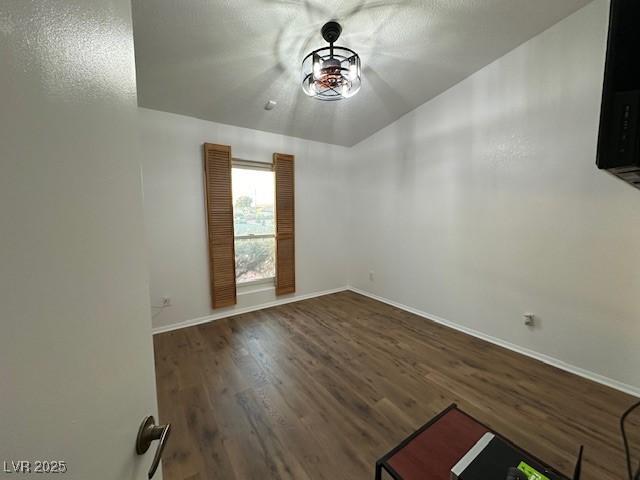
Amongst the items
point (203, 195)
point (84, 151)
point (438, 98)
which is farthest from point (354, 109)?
point (84, 151)

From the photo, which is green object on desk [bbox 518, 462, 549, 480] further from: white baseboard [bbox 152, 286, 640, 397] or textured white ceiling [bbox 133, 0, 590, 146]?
textured white ceiling [bbox 133, 0, 590, 146]

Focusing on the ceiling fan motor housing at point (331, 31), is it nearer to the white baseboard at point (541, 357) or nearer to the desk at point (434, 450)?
the desk at point (434, 450)

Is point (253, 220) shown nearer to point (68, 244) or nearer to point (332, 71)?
point (332, 71)

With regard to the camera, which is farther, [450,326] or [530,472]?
[450,326]

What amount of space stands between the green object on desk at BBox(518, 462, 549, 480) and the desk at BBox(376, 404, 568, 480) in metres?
0.11

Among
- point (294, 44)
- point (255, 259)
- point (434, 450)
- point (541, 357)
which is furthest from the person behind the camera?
point (255, 259)

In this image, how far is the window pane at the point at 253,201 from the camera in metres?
3.31

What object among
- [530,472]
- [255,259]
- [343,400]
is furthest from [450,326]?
[255,259]

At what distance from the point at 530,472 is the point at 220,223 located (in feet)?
10.5

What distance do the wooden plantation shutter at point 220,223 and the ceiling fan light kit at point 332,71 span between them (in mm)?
1561

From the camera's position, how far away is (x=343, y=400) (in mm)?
1770

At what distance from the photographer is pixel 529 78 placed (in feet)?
7.15

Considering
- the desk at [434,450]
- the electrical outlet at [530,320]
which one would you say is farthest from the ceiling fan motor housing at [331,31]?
the electrical outlet at [530,320]

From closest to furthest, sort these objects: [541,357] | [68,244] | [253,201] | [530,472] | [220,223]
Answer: [68,244] < [530,472] < [541,357] < [220,223] < [253,201]
